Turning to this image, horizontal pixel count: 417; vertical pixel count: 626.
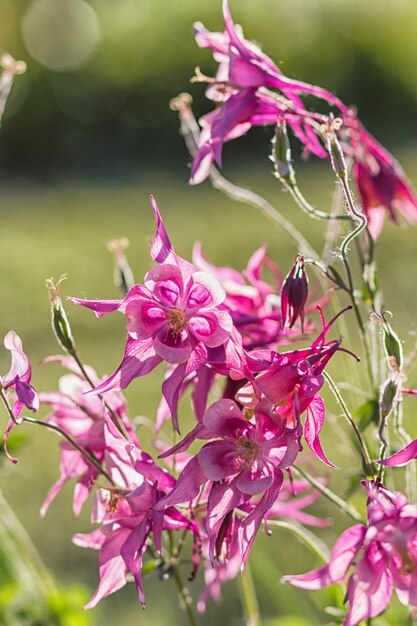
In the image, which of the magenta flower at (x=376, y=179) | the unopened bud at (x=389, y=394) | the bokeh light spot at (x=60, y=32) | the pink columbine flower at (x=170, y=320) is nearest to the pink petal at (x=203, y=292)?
the pink columbine flower at (x=170, y=320)

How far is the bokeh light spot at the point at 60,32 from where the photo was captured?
6.73m

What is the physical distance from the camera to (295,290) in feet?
1.98

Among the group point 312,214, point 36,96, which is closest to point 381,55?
point 36,96

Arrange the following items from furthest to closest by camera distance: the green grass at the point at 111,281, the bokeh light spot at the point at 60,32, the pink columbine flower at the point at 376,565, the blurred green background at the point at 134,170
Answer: the bokeh light spot at the point at 60,32 → the blurred green background at the point at 134,170 → the green grass at the point at 111,281 → the pink columbine flower at the point at 376,565

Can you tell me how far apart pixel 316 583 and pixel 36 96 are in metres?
6.04

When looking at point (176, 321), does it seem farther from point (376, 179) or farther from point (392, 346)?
point (376, 179)

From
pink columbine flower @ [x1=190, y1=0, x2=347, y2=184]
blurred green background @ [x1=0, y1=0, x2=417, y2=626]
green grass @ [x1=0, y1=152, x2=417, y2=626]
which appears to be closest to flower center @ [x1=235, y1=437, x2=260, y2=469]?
pink columbine flower @ [x1=190, y1=0, x2=347, y2=184]

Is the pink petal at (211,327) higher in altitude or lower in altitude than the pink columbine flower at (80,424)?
higher

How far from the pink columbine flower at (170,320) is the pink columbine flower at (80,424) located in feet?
0.36

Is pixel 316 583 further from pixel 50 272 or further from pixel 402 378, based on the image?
pixel 50 272

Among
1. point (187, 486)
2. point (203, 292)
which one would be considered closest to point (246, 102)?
point (203, 292)

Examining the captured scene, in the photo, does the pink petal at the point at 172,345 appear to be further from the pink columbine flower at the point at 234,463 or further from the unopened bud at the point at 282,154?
the unopened bud at the point at 282,154

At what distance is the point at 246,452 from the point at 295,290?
0.10 metres

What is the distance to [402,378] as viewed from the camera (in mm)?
617
